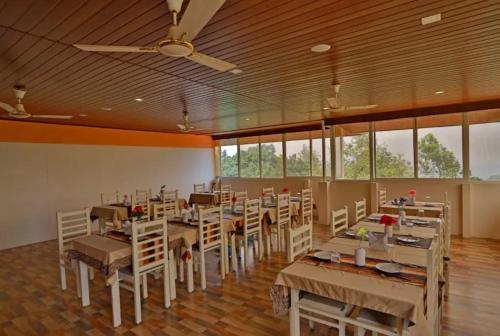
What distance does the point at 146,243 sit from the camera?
3164 mm

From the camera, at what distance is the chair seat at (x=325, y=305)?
2100 mm

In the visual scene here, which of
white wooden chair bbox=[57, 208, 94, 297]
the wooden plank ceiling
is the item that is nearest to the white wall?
the wooden plank ceiling

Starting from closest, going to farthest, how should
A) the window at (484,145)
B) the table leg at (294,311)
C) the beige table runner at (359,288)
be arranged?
1. the beige table runner at (359,288)
2. the table leg at (294,311)
3. the window at (484,145)

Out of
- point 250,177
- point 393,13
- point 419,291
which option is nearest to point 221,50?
point 393,13

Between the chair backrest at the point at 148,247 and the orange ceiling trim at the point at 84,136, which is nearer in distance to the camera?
the chair backrest at the point at 148,247

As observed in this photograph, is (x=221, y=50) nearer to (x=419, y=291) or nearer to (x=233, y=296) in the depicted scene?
(x=419, y=291)

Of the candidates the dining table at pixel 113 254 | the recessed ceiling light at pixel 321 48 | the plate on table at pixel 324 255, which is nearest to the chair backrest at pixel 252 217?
the dining table at pixel 113 254

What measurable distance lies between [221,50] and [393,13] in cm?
143

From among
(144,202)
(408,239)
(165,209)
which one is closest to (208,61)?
(408,239)

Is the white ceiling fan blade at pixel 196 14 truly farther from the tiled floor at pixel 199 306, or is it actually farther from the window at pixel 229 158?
the window at pixel 229 158

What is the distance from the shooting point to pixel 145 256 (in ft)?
10.4

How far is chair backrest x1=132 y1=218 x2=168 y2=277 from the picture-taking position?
3.00 meters

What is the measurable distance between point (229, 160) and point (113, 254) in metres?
7.66

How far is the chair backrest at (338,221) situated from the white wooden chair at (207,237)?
4.98 ft
